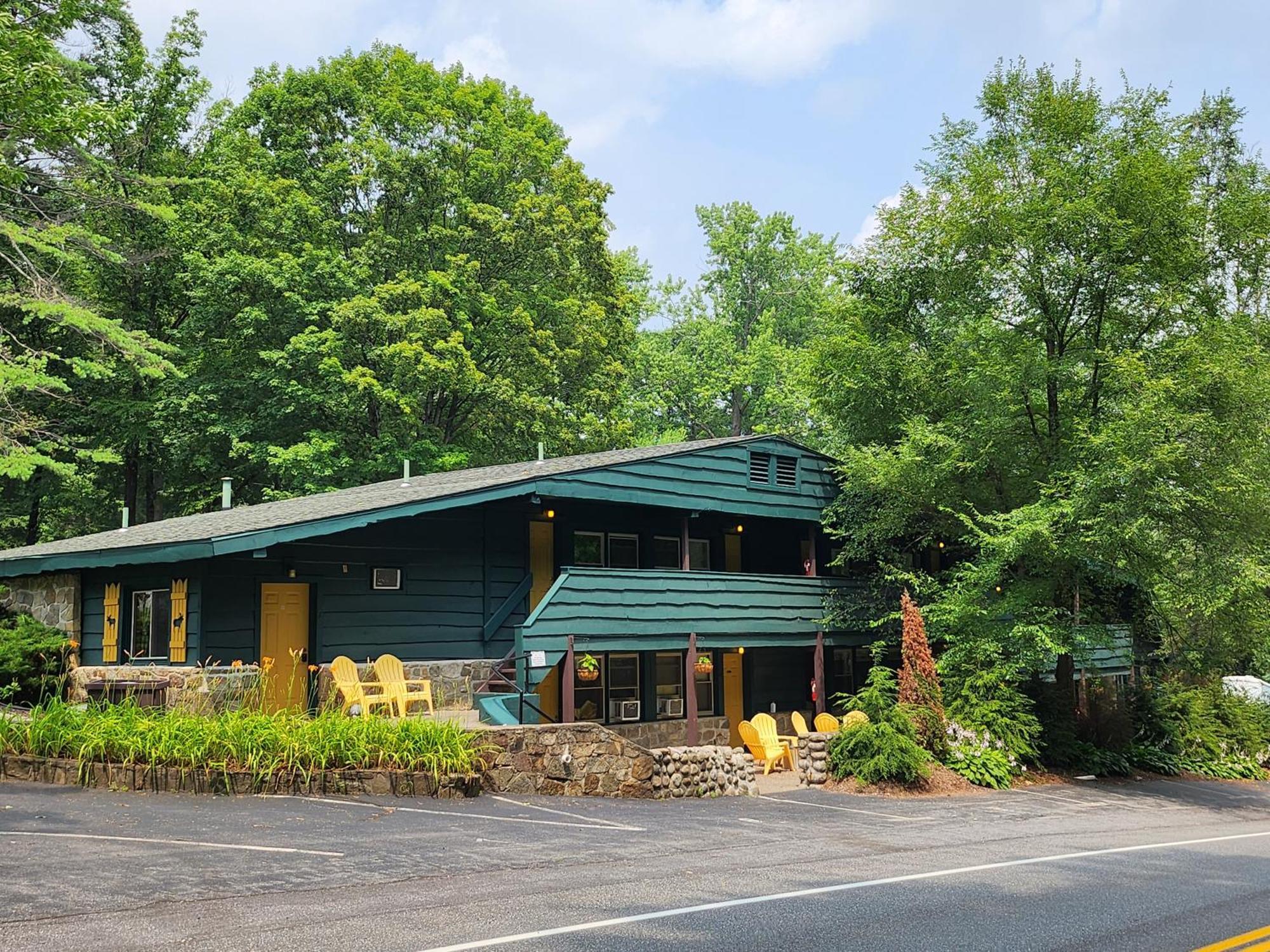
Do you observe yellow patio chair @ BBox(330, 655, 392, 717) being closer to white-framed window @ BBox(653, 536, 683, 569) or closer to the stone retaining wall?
the stone retaining wall

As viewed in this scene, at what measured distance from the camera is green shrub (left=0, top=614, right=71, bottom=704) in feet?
55.7

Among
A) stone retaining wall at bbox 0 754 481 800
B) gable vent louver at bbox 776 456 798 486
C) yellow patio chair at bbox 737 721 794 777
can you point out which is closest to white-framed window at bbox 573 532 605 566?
gable vent louver at bbox 776 456 798 486

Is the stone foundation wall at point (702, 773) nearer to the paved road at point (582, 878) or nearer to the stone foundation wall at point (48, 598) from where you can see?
the paved road at point (582, 878)

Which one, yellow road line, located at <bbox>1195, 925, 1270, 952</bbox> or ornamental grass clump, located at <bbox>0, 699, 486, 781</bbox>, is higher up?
ornamental grass clump, located at <bbox>0, 699, 486, 781</bbox>

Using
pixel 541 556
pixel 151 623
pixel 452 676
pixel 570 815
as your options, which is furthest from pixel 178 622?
pixel 570 815

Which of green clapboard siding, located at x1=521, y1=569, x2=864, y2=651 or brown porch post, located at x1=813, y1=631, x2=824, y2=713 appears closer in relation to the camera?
green clapboard siding, located at x1=521, y1=569, x2=864, y2=651

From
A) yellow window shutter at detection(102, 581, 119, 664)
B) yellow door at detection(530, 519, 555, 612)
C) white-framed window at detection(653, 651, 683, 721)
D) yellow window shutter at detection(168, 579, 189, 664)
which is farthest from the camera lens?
white-framed window at detection(653, 651, 683, 721)

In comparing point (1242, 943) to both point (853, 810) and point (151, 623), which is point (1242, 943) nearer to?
point (853, 810)

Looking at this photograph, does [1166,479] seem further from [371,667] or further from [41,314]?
[41,314]

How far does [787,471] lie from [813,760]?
730cm

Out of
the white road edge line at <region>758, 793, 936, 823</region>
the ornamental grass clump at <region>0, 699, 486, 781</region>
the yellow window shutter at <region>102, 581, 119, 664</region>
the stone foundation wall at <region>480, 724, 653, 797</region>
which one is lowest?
the white road edge line at <region>758, 793, 936, 823</region>

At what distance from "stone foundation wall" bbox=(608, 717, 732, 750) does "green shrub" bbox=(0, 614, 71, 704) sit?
375 inches

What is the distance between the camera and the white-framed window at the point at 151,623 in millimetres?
17172

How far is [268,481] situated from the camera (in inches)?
1325
